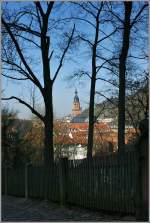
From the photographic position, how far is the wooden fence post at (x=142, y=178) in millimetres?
11164

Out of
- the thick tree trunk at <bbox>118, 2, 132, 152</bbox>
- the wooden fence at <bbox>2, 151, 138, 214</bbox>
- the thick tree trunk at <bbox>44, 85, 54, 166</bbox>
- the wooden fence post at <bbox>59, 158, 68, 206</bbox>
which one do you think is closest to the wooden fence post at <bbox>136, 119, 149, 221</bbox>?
the wooden fence at <bbox>2, 151, 138, 214</bbox>

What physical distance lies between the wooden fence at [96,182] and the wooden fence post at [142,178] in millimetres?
673

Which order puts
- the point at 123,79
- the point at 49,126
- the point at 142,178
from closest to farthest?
the point at 142,178 < the point at 123,79 < the point at 49,126

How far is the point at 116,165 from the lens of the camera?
555 inches

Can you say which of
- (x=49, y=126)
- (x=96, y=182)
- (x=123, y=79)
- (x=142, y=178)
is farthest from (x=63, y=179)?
(x=142, y=178)

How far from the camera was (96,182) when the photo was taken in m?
15.6

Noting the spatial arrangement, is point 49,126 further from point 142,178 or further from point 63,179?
point 142,178

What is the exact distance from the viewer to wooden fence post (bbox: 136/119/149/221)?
11.2 meters

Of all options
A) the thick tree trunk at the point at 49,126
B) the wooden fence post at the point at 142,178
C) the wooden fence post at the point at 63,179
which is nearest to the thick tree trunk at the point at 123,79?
the wooden fence post at the point at 63,179

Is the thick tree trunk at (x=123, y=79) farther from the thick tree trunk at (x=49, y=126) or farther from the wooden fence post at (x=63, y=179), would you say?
the thick tree trunk at (x=49, y=126)

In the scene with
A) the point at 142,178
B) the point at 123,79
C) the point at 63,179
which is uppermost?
the point at 123,79

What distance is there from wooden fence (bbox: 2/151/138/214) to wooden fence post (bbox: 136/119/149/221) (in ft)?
2.21

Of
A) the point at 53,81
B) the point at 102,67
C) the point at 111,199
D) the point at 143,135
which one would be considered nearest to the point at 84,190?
the point at 111,199

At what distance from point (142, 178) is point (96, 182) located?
4244 millimetres
